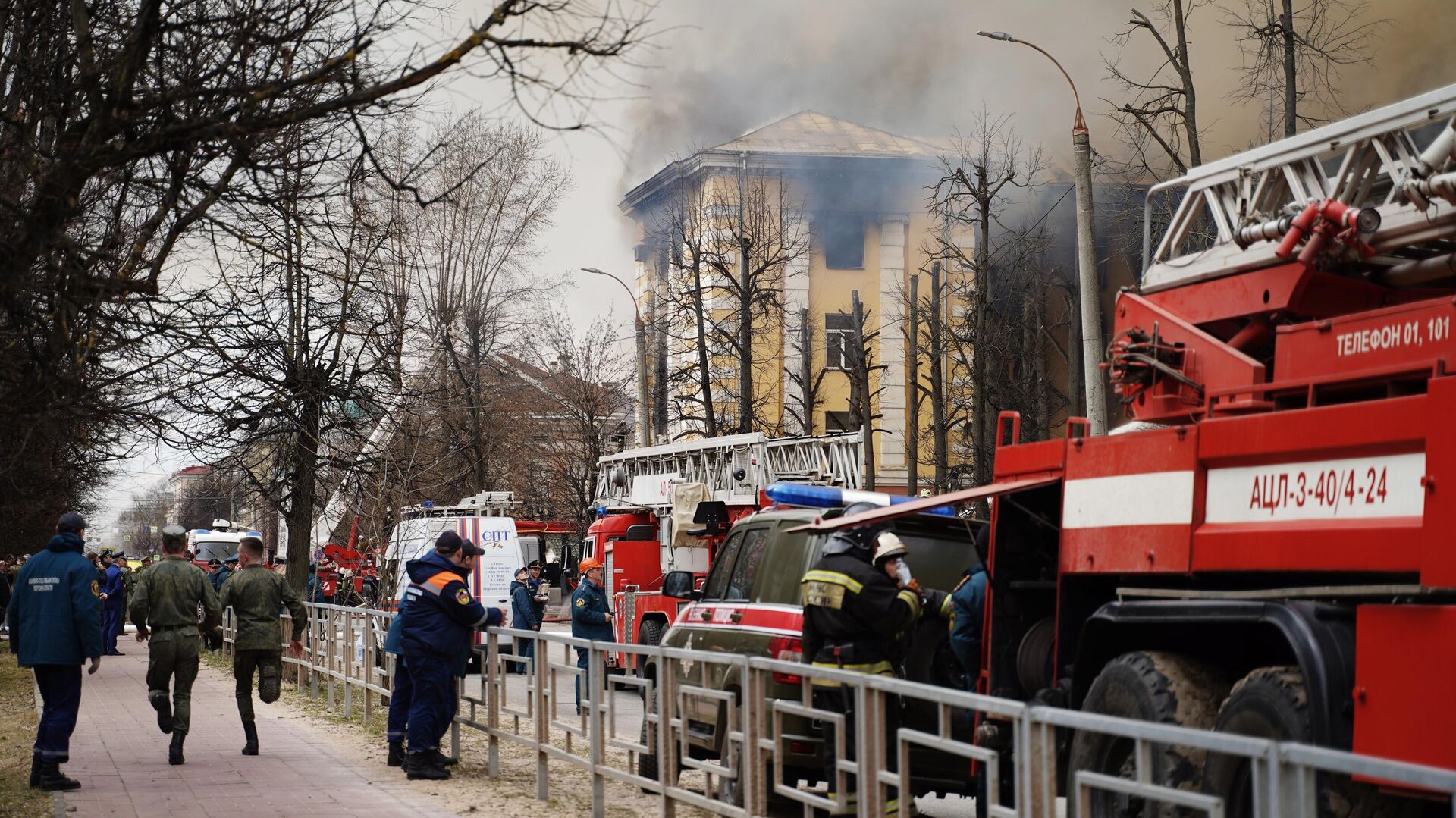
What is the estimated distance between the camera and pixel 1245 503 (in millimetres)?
6219

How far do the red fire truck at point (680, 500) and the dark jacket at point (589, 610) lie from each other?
5.71ft

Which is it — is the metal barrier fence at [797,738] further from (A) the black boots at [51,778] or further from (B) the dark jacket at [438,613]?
(A) the black boots at [51,778]

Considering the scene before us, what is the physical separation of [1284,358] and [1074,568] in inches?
58.8

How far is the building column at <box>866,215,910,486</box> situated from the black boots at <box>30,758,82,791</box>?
36971 millimetres

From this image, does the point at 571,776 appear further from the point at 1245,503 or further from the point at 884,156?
the point at 884,156

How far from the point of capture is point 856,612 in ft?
27.5

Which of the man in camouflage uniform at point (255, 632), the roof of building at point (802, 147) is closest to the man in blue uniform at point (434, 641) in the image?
the man in camouflage uniform at point (255, 632)

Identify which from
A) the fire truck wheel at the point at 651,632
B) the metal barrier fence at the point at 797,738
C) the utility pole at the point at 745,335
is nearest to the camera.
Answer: the metal barrier fence at the point at 797,738

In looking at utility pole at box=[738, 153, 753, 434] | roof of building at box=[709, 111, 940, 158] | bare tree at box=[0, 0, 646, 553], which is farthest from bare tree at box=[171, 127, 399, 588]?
roof of building at box=[709, 111, 940, 158]

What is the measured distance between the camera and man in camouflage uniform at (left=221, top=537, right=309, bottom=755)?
13.1m

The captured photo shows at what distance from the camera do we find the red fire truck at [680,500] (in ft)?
68.0

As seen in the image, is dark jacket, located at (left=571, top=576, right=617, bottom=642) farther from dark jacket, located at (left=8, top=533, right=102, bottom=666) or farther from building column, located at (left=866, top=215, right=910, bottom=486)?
building column, located at (left=866, top=215, right=910, bottom=486)

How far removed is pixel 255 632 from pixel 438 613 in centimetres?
262

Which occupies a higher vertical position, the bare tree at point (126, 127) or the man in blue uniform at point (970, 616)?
the bare tree at point (126, 127)
